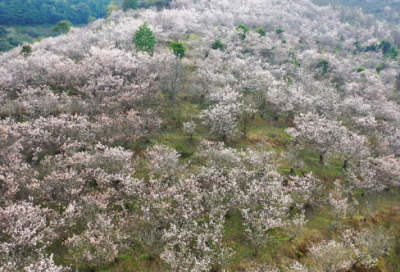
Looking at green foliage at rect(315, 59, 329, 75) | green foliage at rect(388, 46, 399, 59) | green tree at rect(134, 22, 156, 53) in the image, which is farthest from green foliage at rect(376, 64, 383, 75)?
green tree at rect(134, 22, 156, 53)

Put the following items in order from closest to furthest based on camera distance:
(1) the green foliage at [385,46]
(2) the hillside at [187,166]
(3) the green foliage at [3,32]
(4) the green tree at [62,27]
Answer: (2) the hillside at [187,166] < (4) the green tree at [62,27] < (1) the green foliage at [385,46] < (3) the green foliage at [3,32]

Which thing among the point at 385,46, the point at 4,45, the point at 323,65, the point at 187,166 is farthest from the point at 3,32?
the point at 385,46

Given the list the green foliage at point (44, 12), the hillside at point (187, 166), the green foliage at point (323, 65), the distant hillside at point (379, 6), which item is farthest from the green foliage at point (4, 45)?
the distant hillside at point (379, 6)

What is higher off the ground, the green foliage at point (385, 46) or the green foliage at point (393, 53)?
the green foliage at point (385, 46)

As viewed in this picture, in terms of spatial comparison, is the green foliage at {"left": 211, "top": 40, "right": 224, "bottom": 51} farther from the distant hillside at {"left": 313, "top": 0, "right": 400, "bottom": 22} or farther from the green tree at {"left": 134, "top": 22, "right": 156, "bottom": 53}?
the distant hillside at {"left": 313, "top": 0, "right": 400, "bottom": 22}

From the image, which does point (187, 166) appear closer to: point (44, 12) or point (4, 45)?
point (4, 45)

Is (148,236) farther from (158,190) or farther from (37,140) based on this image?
(37,140)

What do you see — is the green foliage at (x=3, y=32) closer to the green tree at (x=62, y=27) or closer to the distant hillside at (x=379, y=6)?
the green tree at (x=62, y=27)
